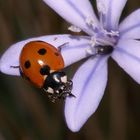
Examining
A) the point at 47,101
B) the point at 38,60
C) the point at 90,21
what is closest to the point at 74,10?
the point at 90,21

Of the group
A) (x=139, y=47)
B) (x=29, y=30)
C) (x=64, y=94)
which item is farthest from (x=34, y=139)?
(x=139, y=47)

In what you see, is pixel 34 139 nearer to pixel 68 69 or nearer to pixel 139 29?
pixel 68 69

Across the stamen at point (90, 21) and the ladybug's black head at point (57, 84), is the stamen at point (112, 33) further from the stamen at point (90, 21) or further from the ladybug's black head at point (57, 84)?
the ladybug's black head at point (57, 84)

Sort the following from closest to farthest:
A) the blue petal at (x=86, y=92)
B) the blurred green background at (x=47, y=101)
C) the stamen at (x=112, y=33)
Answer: the blue petal at (x=86, y=92)
the stamen at (x=112, y=33)
the blurred green background at (x=47, y=101)

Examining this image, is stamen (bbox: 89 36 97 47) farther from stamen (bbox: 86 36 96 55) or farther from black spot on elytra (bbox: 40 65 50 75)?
black spot on elytra (bbox: 40 65 50 75)

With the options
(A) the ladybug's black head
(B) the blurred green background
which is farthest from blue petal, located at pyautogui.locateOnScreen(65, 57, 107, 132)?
(B) the blurred green background

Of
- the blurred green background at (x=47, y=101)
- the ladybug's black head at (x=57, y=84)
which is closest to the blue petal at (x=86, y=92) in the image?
the ladybug's black head at (x=57, y=84)

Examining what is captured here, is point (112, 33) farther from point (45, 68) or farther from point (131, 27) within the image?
point (45, 68)
